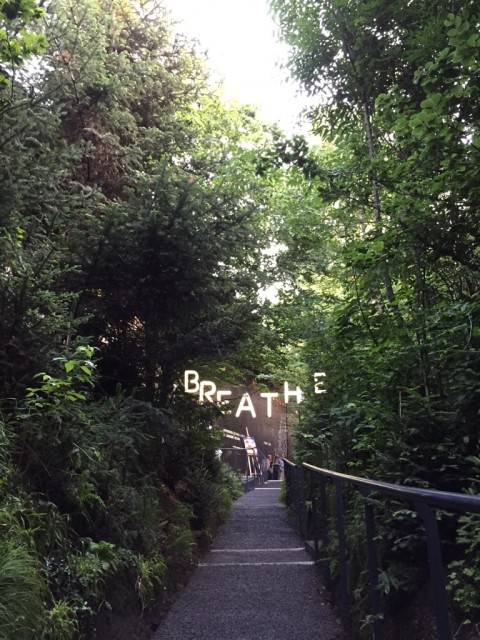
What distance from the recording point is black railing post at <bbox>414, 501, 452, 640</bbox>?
1.79 meters

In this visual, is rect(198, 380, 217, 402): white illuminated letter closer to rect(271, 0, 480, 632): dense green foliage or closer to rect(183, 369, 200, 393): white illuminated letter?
rect(183, 369, 200, 393): white illuminated letter

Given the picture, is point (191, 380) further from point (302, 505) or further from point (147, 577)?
point (147, 577)

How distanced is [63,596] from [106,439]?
3.96ft

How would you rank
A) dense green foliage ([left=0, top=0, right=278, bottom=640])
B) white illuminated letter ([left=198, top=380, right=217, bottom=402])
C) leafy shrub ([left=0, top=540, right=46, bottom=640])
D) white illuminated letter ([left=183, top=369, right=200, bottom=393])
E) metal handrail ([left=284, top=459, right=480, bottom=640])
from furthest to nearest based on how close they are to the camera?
1. white illuminated letter ([left=198, top=380, right=217, bottom=402])
2. white illuminated letter ([left=183, top=369, right=200, bottom=393])
3. dense green foliage ([left=0, top=0, right=278, bottom=640])
4. leafy shrub ([left=0, top=540, right=46, bottom=640])
5. metal handrail ([left=284, top=459, right=480, bottom=640])

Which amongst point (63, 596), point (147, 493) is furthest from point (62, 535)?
point (147, 493)

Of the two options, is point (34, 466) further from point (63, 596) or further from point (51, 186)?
point (51, 186)

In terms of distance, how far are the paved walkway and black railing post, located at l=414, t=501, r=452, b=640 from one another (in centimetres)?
195

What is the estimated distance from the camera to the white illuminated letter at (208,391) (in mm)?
7465

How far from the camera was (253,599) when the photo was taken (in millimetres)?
4324

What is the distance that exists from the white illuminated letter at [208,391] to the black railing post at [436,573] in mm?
5649

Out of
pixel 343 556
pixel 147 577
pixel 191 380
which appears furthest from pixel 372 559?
pixel 191 380

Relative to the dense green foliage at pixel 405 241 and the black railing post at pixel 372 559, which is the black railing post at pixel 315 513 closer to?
the dense green foliage at pixel 405 241

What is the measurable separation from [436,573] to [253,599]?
2.87m

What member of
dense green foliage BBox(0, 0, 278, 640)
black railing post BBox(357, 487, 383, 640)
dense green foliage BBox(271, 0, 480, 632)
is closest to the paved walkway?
dense green foliage BBox(0, 0, 278, 640)
